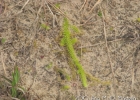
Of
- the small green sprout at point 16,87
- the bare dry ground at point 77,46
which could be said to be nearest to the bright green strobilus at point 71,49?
the bare dry ground at point 77,46

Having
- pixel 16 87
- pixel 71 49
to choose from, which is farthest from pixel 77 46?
pixel 16 87

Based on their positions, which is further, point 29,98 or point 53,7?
point 53,7

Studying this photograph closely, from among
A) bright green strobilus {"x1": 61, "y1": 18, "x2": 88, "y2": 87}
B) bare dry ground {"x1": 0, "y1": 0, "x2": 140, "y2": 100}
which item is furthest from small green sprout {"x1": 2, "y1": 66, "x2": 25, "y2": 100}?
bright green strobilus {"x1": 61, "y1": 18, "x2": 88, "y2": 87}

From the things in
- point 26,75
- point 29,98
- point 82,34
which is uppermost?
point 82,34

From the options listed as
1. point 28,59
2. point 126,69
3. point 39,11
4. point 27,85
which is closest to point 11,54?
point 28,59

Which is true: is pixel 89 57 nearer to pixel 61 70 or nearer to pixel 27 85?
pixel 61 70

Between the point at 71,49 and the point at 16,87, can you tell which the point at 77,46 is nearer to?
the point at 71,49

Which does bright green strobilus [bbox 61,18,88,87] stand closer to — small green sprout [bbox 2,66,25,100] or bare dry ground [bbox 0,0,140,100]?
bare dry ground [bbox 0,0,140,100]

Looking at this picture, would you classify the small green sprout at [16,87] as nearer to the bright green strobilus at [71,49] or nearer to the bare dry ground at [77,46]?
the bare dry ground at [77,46]

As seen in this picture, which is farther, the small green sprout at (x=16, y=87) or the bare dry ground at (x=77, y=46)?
the bare dry ground at (x=77, y=46)
